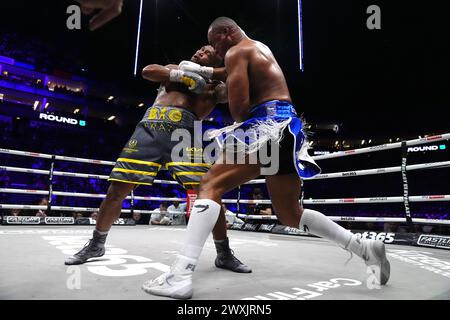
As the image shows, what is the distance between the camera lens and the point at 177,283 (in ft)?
3.79

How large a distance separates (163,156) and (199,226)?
755mm

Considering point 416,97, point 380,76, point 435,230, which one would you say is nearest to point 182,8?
point 380,76

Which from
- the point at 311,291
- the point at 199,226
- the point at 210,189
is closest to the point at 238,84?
the point at 210,189

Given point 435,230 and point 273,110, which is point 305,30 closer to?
point 435,230

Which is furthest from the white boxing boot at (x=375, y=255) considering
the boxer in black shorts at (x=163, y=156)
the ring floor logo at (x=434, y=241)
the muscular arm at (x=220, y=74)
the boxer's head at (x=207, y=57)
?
the ring floor logo at (x=434, y=241)

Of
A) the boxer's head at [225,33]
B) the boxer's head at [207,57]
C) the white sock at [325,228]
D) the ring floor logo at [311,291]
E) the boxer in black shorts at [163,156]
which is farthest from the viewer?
the boxer's head at [207,57]

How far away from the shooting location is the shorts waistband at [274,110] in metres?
1.45

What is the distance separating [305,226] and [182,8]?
7598mm

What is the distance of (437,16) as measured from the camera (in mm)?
7492

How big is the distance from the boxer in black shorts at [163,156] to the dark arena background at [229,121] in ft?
0.30

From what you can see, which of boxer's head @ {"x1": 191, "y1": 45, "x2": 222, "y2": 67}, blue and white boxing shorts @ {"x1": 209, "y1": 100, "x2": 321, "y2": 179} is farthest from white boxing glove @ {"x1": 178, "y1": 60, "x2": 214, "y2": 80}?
blue and white boxing shorts @ {"x1": 209, "y1": 100, "x2": 321, "y2": 179}

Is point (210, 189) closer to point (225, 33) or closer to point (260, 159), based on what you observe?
point (260, 159)

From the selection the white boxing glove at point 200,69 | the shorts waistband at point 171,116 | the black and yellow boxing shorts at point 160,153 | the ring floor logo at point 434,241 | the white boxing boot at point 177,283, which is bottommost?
the ring floor logo at point 434,241

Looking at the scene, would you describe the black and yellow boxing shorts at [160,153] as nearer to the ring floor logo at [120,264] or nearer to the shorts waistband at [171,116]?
the shorts waistband at [171,116]
